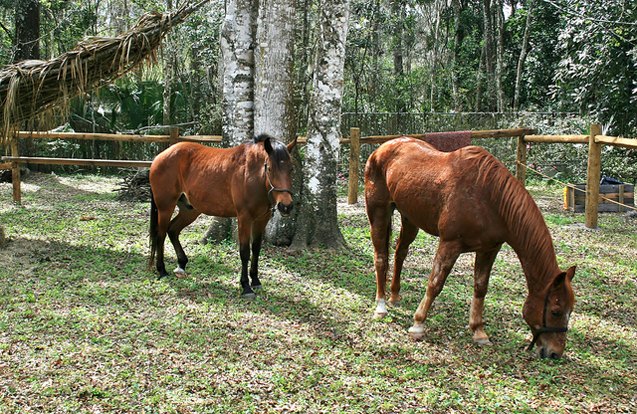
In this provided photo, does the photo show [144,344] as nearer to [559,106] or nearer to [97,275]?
[97,275]

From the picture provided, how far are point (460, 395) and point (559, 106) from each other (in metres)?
12.4

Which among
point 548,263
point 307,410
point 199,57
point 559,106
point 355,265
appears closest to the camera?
point 307,410

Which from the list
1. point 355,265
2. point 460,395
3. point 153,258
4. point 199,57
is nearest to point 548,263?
point 460,395

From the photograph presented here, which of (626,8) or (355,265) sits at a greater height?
(626,8)

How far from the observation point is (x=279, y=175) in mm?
5242

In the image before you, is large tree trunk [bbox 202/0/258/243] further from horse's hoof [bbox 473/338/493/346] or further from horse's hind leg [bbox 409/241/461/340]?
horse's hoof [bbox 473/338/493/346]

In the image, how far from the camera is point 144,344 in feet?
14.5

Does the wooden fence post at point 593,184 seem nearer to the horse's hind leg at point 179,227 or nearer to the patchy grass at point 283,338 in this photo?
the patchy grass at point 283,338

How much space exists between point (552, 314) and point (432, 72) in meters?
14.2

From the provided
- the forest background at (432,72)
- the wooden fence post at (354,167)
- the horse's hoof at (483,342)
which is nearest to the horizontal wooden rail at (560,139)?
the wooden fence post at (354,167)

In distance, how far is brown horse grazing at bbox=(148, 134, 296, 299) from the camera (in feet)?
17.3

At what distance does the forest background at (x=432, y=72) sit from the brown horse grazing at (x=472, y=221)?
768cm

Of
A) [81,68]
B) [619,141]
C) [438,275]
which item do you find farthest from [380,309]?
[619,141]

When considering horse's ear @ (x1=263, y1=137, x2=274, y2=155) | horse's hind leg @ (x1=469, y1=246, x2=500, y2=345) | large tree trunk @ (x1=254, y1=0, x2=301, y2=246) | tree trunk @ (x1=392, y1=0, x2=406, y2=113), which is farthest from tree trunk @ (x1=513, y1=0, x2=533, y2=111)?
horse's hind leg @ (x1=469, y1=246, x2=500, y2=345)
